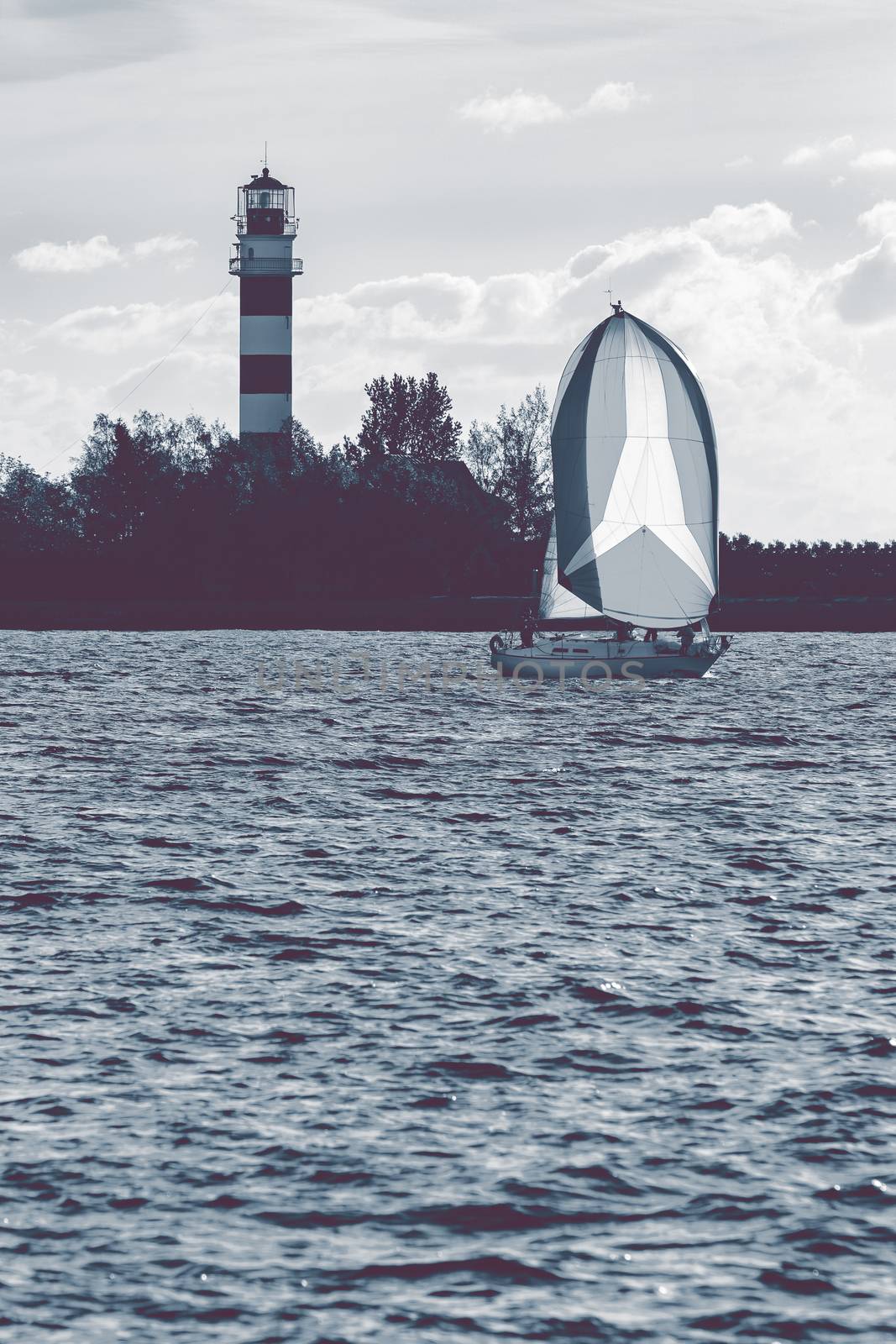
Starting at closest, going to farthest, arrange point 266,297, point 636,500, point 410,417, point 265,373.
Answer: point 636,500, point 266,297, point 265,373, point 410,417

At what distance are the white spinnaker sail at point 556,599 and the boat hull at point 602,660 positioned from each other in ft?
13.0

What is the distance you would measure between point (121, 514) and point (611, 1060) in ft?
333

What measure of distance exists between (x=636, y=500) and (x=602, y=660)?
6256 millimetres

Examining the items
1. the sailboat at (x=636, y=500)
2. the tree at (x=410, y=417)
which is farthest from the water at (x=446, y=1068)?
the tree at (x=410, y=417)

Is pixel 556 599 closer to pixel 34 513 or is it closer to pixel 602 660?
pixel 602 660

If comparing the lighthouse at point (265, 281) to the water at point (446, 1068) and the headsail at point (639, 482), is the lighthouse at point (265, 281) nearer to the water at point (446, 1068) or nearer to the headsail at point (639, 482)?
the headsail at point (639, 482)

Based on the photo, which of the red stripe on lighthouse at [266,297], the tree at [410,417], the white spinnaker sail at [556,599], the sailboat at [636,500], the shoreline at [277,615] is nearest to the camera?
the sailboat at [636,500]

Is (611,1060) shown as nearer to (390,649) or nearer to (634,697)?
(634,697)

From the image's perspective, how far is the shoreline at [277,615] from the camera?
104000mm

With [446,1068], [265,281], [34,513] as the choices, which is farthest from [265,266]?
[446,1068]

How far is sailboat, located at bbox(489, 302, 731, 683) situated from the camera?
56938 millimetres

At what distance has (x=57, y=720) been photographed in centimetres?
4550

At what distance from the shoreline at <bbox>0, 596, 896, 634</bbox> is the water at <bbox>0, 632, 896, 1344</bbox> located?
245 ft

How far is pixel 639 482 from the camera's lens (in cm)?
5747
